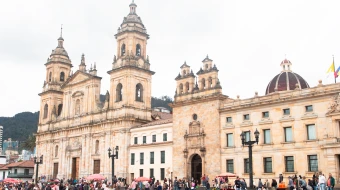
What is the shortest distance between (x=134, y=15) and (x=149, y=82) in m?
10.5

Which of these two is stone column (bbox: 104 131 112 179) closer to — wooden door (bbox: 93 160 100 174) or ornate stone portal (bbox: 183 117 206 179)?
wooden door (bbox: 93 160 100 174)

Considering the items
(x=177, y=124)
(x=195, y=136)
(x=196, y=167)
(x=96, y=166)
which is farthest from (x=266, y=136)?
(x=96, y=166)

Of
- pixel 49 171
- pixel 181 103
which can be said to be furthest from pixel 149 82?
pixel 49 171

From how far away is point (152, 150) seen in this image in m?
54.3

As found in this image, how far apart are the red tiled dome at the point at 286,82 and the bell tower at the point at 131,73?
17786mm

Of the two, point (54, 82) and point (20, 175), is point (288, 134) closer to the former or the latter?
point (54, 82)

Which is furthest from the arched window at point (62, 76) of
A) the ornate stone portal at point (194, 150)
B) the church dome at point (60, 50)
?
the ornate stone portal at point (194, 150)

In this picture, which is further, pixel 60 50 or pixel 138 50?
pixel 60 50

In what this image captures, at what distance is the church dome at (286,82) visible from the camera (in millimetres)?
56391

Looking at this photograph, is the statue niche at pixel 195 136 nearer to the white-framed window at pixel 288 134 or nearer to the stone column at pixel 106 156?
the white-framed window at pixel 288 134

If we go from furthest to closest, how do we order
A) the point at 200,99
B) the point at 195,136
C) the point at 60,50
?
the point at 60,50
the point at 200,99
the point at 195,136

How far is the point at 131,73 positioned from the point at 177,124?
14.1 m

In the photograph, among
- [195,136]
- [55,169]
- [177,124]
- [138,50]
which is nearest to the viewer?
[195,136]

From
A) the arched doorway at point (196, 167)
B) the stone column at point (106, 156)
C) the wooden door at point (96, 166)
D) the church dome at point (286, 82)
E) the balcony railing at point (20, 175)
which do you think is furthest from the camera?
the balcony railing at point (20, 175)
